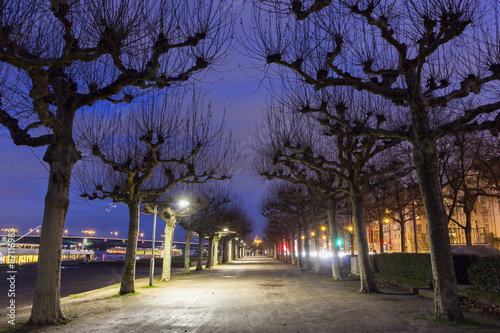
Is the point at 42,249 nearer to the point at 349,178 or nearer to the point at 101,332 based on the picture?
the point at 101,332

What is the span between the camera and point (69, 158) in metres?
→ 10.3

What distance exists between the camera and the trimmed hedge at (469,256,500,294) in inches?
416

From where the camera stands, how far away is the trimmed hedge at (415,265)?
586 inches

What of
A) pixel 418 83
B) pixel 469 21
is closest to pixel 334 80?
pixel 418 83

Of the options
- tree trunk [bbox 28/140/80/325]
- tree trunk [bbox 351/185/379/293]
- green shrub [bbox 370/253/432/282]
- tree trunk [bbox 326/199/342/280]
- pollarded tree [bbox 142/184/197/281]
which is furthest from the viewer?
pollarded tree [bbox 142/184/197/281]

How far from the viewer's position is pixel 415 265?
17469 millimetres

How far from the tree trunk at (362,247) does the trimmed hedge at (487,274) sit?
4539mm

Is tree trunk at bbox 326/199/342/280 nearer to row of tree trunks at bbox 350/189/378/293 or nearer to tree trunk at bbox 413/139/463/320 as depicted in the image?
row of tree trunks at bbox 350/189/378/293

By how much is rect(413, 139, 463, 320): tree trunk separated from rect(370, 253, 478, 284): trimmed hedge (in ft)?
14.8

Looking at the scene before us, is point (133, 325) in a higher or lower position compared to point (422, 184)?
lower

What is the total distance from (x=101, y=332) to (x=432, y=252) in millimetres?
8422

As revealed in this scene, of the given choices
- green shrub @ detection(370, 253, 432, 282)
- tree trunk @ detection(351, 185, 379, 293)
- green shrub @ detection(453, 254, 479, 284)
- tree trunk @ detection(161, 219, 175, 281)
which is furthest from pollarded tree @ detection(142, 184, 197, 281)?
green shrub @ detection(453, 254, 479, 284)

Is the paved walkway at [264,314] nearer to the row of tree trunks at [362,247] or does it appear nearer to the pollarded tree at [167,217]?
the row of tree trunks at [362,247]

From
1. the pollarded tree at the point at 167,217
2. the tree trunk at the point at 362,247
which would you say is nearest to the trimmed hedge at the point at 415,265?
the tree trunk at the point at 362,247
